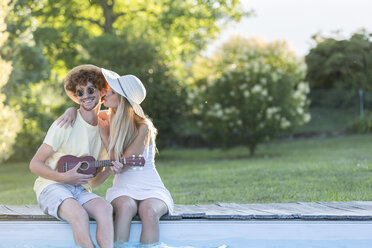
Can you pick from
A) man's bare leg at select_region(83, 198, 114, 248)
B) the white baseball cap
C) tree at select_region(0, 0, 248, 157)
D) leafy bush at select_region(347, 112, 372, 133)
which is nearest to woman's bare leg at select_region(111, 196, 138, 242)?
man's bare leg at select_region(83, 198, 114, 248)

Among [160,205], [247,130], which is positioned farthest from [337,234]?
[247,130]

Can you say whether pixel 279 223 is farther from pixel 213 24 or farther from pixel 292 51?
pixel 213 24

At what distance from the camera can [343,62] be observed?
60.1 ft

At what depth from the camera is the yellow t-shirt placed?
371cm

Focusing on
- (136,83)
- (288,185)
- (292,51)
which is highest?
(292,51)

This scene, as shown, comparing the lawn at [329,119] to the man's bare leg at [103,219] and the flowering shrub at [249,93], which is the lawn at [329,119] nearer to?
the flowering shrub at [249,93]

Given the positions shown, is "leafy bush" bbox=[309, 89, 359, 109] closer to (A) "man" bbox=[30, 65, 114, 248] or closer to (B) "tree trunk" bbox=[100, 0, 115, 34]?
(B) "tree trunk" bbox=[100, 0, 115, 34]

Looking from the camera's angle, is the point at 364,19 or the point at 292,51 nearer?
the point at 292,51

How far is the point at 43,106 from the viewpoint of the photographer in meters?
11.4

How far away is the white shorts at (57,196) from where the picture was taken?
3.59 metres

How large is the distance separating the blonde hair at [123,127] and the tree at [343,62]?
49.8 feet

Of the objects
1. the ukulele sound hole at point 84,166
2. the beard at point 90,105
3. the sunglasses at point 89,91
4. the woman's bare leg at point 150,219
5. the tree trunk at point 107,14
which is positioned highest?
the tree trunk at point 107,14

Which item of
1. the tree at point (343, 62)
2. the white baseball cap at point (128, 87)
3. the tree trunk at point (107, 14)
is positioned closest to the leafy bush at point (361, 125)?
the tree at point (343, 62)

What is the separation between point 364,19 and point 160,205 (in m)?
16.0
